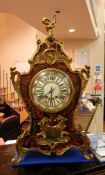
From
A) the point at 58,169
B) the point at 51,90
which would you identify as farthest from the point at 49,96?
the point at 58,169

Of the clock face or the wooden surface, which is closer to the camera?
the wooden surface

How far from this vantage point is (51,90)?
0.89 m

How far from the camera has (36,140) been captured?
89cm

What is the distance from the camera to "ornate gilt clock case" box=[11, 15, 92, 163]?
88 cm

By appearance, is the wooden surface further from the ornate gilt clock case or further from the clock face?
the clock face

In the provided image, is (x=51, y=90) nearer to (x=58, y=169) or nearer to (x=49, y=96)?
(x=49, y=96)

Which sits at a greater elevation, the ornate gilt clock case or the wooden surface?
the ornate gilt clock case

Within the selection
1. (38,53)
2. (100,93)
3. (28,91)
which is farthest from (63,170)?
(100,93)

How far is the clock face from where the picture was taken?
880mm

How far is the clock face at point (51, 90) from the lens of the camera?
2.89 ft

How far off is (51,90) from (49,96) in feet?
0.08

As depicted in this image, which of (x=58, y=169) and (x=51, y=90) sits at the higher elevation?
(x=51, y=90)

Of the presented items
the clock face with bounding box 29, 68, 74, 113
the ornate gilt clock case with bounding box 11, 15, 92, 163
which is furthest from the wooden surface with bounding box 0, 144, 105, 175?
the clock face with bounding box 29, 68, 74, 113

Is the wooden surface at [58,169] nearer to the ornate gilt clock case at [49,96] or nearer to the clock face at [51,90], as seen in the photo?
the ornate gilt clock case at [49,96]
